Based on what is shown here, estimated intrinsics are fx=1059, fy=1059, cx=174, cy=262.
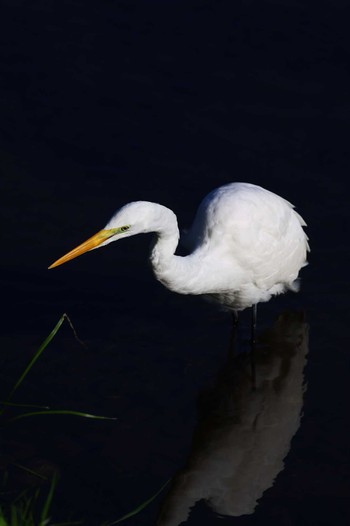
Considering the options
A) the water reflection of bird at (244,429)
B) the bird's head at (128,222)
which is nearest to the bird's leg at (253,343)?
the water reflection of bird at (244,429)

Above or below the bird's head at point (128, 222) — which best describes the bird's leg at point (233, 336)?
below

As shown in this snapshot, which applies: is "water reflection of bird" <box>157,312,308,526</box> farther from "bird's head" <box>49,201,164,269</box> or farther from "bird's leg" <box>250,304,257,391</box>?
"bird's head" <box>49,201,164,269</box>

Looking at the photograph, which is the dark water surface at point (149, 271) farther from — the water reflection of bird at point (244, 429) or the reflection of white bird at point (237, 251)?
the reflection of white bird at point (237, 251)

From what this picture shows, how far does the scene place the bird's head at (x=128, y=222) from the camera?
5023 mm

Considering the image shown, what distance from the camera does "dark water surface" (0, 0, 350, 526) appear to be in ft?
18.6

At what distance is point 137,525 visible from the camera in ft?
17.2

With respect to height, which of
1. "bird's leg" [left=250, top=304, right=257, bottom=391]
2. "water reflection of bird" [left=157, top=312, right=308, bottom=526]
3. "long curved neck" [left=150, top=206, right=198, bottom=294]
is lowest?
"water reflection of bird" [left=157, top=312, right=308, bottom=526]

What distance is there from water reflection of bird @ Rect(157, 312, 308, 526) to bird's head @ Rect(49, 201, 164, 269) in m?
1.40

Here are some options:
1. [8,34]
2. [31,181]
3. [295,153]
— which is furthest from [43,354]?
→ [8,34]

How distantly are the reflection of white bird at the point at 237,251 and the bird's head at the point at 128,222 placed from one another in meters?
0.25

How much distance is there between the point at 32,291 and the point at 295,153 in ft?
7.96

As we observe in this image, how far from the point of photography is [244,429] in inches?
239

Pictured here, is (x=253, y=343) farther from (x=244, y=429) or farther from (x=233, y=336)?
(x=244, y=429)

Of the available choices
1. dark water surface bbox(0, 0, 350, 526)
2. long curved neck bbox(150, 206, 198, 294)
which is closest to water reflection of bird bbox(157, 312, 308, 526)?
dark water surface bbox(0, 0, 350, 526)
